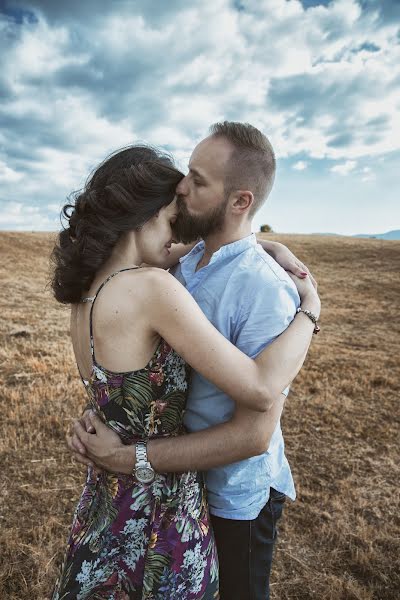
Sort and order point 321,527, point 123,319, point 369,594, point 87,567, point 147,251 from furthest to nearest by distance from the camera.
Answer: point 321,527, point 369,594, point 147,251, point 87,567, point 123,319

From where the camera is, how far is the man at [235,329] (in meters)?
1.91

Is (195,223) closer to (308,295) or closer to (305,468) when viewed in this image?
(308,295)

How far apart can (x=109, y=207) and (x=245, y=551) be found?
68.2 inches

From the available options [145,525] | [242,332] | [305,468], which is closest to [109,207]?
[242,332]

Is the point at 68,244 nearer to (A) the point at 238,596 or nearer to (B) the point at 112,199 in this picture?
(B) the point at 112,199

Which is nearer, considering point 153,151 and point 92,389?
point 92,389

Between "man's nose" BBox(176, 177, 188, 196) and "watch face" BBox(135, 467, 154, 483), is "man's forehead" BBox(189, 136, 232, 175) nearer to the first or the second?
"man's nose" BBox(176, 177, 188, 196)

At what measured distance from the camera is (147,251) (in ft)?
6.93

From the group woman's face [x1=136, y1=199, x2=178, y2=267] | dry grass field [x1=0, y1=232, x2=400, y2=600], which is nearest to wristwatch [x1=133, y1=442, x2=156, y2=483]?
woman's face [x1=136, y1=199, x2=178, y2=267]

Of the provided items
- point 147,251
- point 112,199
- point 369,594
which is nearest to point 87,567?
point 147,251

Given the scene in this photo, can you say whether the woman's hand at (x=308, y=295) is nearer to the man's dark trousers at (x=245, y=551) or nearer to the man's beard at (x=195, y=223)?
the man's beard at (x=195, y=223)

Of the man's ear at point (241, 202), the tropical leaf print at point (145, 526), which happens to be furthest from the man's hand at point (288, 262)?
the tropical leaf print at point (145, 526)

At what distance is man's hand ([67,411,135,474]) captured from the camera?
1907 mm

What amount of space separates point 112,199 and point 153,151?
368 mm
